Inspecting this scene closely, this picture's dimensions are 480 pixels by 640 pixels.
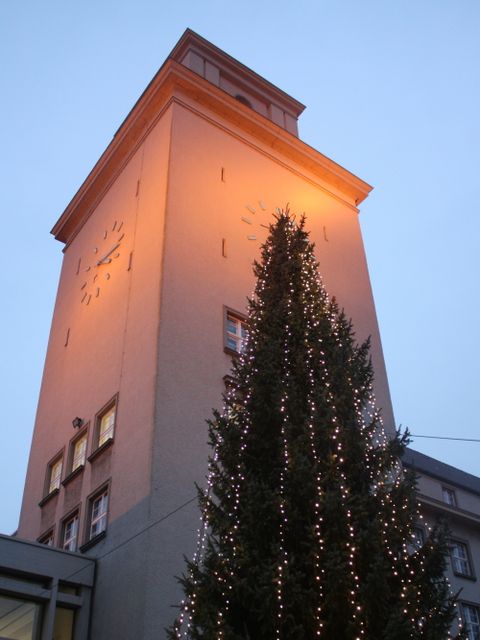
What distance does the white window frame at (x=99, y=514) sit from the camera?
20.3m

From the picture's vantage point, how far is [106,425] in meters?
22.5

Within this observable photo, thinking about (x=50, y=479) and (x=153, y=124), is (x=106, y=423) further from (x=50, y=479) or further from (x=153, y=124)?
(x=153, y=124)

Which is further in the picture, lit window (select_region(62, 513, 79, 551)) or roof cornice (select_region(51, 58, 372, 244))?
roof cornice (select_region(51, 58, 372, 244))

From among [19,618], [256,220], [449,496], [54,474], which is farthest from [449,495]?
[19,618]

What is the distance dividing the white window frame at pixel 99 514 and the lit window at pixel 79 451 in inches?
71.0

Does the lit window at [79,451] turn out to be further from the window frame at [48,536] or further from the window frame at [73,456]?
the window frame at [48,536]

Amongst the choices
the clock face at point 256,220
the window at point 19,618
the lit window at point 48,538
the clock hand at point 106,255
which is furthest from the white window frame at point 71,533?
the clock face at point 256,220

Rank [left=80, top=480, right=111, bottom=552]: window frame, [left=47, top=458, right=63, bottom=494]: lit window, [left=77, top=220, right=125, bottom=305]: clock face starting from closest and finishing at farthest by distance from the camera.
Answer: [left=80, top=480, right=111, bottom=552]: window frame, [left=47, top=458, right=63, bottom=494]: lit window, [left=77, top=220, right=125, bottom=305]: clock face

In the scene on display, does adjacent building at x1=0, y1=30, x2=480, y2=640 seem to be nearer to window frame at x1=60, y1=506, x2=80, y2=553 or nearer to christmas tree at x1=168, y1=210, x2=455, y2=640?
window frame at x1=60, y1=506, x2=80, y2=553

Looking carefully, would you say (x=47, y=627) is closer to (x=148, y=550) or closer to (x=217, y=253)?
(x=148, y=550)

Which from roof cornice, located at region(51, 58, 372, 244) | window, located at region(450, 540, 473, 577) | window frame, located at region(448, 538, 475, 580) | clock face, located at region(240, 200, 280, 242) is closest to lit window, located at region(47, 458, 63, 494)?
clock face, located at region(240, 200, 280, 242)

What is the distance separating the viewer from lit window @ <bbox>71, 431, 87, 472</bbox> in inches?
907

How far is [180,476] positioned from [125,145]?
15870 mm

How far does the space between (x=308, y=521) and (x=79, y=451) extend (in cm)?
1297
